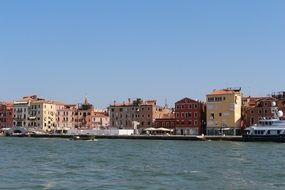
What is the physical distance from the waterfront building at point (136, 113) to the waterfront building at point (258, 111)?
21.6 m

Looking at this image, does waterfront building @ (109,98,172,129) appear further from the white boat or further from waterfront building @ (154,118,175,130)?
the white boat

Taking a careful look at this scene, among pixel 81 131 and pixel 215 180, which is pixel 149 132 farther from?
pixel 215 180

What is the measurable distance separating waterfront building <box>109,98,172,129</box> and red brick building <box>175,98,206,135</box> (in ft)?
34.8

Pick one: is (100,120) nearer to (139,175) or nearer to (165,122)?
(165,122)

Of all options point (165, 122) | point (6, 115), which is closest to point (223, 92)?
point (165, 122)

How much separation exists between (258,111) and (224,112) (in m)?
A: 6.47

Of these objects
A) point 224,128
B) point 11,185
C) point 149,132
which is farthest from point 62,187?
point 149,132

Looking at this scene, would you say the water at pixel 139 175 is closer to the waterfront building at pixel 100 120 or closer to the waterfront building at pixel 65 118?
the waterfront building at pixel 100 120

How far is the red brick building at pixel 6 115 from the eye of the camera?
15038cm

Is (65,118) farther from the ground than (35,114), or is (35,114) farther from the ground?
(35,114)

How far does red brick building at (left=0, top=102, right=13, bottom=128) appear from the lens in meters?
150

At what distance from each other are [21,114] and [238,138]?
66.1 meters

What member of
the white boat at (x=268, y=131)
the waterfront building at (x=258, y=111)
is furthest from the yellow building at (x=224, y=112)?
the white boat at (x=268, y=131)

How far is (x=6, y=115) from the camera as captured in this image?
151625 millimetres
